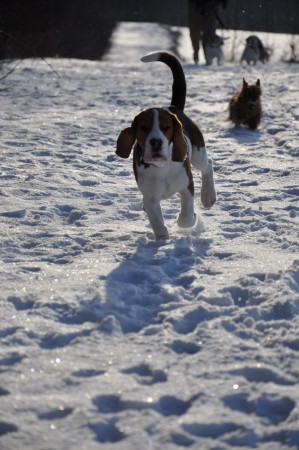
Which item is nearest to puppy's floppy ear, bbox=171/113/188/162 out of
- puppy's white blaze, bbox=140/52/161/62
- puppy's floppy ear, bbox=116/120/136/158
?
puppy's floppy ear, bbox=116/120/136/158

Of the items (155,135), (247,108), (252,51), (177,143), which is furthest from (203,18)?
(155,135)

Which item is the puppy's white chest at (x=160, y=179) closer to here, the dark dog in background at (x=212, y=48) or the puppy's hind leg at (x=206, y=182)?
the puppy's hind leg at (x=206, y=182)

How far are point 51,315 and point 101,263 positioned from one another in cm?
80

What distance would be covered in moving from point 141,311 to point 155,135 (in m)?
1.16

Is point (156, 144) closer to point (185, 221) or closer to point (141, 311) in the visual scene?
point (185, 221)

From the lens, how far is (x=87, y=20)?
32188 mm

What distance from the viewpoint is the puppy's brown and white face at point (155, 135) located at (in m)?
4.20

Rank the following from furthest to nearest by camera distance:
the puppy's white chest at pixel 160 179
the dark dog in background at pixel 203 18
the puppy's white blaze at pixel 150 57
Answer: the dark dog in background at pixel 203 18, the puppy's white blaze at pixel 150 57, the puppy's white chest at pixel 160 179

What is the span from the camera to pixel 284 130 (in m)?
8.80

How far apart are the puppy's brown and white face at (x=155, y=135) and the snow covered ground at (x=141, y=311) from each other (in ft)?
1.73

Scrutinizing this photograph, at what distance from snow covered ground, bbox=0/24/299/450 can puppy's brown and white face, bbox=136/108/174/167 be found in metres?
0.53

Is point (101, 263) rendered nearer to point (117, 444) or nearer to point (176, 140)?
point (176, 140)

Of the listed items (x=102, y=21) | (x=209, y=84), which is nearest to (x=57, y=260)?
(x=209, y=84)

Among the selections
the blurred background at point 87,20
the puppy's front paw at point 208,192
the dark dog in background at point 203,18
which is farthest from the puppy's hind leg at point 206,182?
the dark dog in background at point 203,18
